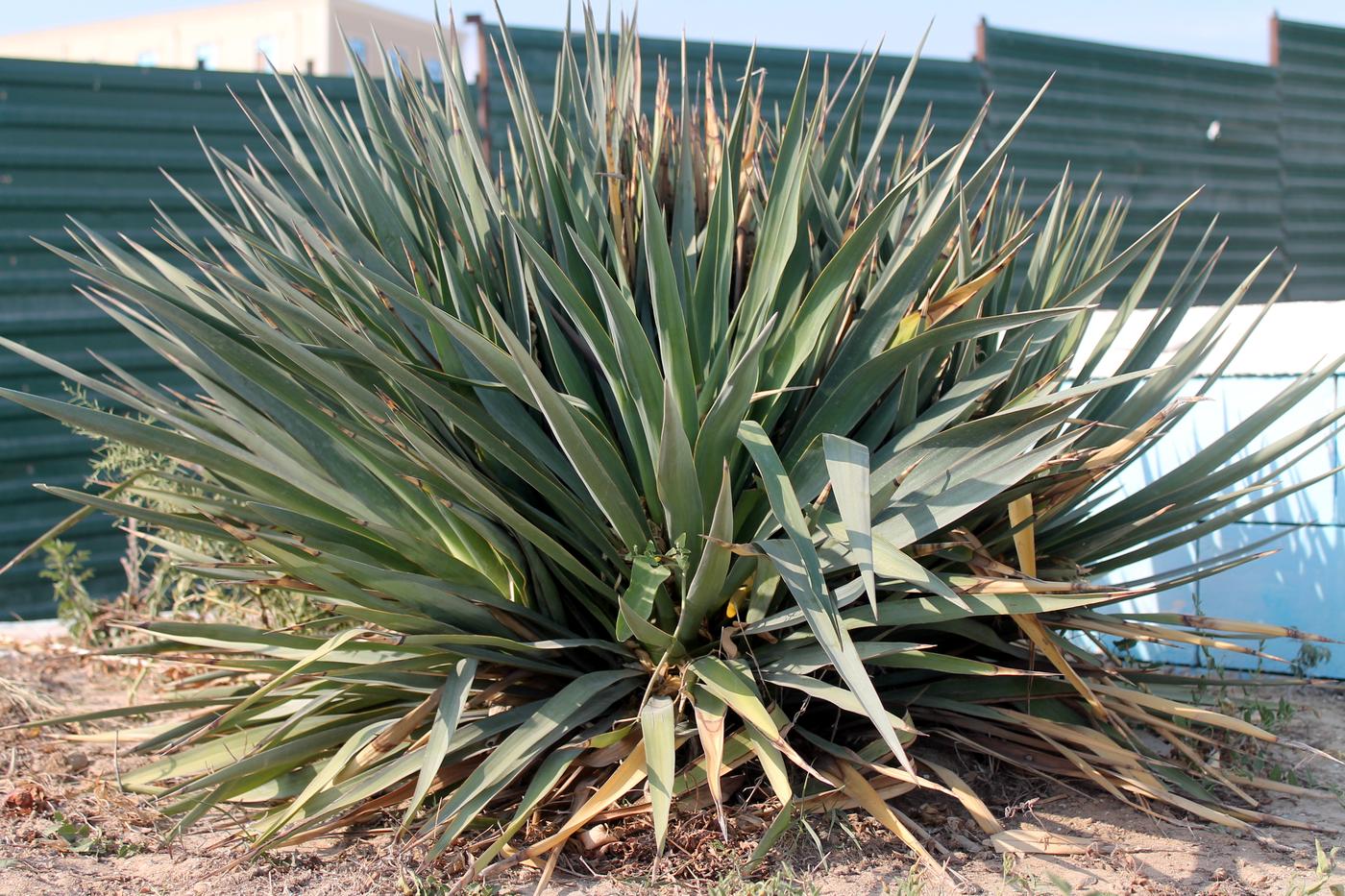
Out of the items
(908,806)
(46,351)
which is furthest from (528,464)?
(46,351)

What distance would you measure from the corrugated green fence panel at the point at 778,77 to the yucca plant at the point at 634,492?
331 cm

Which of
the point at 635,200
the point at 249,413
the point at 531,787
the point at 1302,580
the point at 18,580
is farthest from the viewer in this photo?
the point at 18,580

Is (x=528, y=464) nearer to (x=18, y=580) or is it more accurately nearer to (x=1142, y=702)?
(x=1142, y=702)

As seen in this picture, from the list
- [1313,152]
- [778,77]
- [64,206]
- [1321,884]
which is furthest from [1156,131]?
[1321,884]

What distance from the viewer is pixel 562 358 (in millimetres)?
2367

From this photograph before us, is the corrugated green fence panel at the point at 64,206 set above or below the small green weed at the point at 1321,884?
above

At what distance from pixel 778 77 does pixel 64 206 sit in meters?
3.73

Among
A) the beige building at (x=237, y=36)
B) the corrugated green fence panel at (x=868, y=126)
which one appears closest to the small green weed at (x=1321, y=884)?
the corrugated green fence panel at (x=868, y=126)

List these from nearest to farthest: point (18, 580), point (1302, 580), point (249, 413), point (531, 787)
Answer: point (531, 787) → point (249, 413) → point (1302, 580) → point (18, 580)

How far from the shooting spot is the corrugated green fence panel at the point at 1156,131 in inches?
286

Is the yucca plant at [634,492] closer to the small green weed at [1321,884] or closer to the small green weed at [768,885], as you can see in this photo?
the small green weed at [768,885]

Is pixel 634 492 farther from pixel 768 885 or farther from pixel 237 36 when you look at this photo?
pixel 237 36

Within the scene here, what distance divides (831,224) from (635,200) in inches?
17.2

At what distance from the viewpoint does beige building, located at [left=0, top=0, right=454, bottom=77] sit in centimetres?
2777
